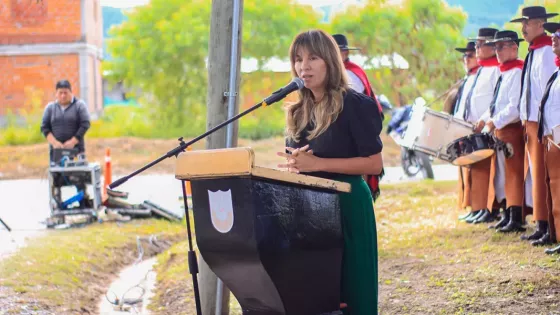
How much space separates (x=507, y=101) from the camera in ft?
29.3

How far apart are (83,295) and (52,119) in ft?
16.7

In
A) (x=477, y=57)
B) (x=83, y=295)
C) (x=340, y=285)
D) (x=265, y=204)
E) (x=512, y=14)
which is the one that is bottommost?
(x=83, y=295)

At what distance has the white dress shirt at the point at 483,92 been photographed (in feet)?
31.9

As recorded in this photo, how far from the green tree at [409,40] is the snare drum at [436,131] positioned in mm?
16036

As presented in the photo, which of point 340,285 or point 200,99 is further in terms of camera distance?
point 200,99

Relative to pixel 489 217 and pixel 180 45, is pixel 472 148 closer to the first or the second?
pixel 489 217

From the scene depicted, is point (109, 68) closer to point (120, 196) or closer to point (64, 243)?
point (120, 196)

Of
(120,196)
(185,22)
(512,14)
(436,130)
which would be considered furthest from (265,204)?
(185,22)

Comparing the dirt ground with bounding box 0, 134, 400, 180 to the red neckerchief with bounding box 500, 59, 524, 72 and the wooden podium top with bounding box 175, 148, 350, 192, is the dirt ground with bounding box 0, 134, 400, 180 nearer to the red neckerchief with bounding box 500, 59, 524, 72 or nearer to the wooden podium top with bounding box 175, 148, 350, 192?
the red neckerchief with bounding box 500, 59, 524, 72

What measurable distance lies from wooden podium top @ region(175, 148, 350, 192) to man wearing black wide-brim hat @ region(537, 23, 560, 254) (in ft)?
13.1

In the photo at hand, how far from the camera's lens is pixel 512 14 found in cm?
1758

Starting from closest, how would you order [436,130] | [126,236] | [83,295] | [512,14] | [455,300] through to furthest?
[455,300] → [83,295] → [436,130] → [126,236] → [512,14]

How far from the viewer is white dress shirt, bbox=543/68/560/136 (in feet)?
24.1

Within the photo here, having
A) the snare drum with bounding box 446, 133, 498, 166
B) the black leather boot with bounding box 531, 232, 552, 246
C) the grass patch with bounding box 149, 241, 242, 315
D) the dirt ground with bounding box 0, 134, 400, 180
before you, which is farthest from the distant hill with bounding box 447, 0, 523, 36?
the black leather boot with bounding box 531, 232, 552, 246
